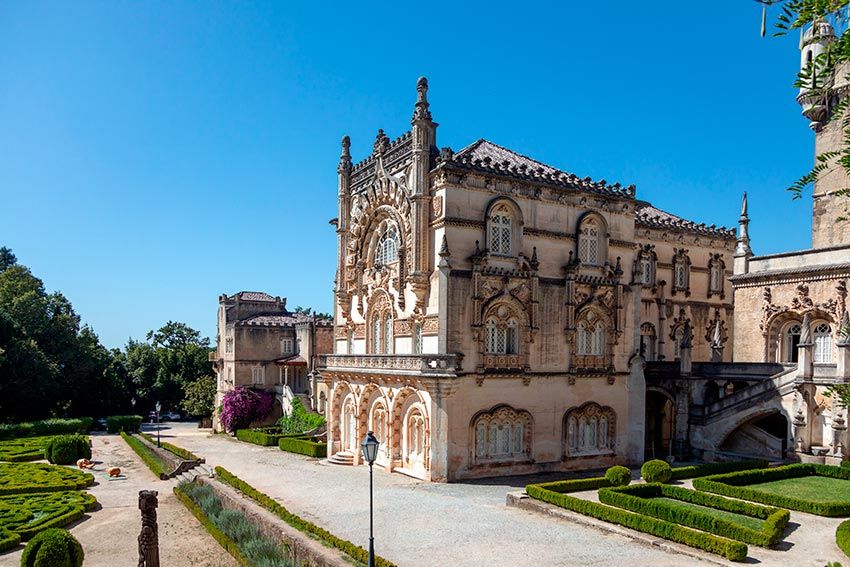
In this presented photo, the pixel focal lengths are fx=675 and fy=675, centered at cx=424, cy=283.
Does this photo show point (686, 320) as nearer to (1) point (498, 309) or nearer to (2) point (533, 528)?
(1) point (498, 309)

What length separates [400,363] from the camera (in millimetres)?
33844

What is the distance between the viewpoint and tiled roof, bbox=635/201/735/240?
143ft

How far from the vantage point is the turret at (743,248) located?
4116cm

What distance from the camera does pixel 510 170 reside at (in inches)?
1345

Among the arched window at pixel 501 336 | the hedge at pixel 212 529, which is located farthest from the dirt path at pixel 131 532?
the arched window at pixel 501 336

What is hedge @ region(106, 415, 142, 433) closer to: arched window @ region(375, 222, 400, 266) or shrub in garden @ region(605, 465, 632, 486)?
arched window @ region(375, 222, 400, 266)

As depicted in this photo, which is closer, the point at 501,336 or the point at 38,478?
the point at 38,478

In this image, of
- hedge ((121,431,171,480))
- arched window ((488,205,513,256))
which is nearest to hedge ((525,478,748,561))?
arched window ((488,205,513,256))

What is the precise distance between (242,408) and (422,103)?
37502mm

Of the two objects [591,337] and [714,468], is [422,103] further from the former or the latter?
[714,468]

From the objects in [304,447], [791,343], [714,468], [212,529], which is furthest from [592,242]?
[212,529]

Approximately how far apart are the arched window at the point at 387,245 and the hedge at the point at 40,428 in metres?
32.9

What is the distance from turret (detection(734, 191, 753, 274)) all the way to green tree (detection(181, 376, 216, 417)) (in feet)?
183

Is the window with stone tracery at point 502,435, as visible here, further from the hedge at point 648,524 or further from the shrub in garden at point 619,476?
the shrub in garden at point 619,476
